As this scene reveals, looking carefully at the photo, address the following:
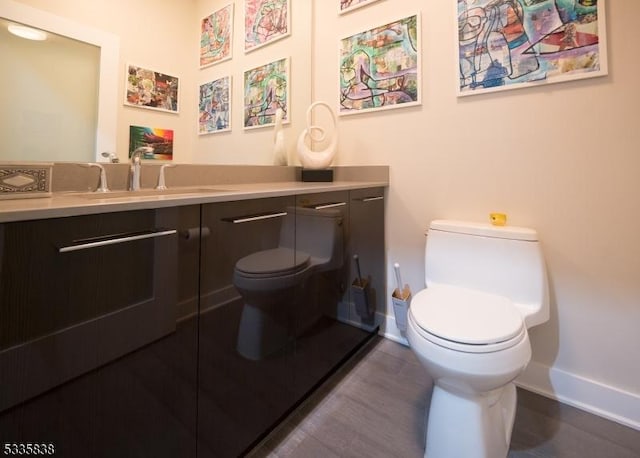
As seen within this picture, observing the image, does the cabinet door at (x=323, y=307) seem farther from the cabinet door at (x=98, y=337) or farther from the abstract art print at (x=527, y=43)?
the abstract art print at (x=527, y=43)

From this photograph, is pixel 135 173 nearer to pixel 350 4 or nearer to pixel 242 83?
pixel 242 83

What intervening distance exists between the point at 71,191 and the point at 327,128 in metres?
1.45

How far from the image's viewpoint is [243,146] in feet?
5.71

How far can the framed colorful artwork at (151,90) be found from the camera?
Answer: 123cm

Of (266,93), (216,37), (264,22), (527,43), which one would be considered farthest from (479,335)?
(264,22)

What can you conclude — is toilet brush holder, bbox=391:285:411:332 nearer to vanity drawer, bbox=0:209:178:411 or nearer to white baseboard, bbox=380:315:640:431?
white baseboard, bbox=380:315:640:431

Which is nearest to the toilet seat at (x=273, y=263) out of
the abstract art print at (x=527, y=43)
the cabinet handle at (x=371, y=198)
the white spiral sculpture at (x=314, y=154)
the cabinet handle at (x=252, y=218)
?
the cabinet handle at (x=252, y=218)

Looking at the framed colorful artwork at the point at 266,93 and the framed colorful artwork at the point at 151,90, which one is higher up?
the framed colorful artwork at the point at 266,93

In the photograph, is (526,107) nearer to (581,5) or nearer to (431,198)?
(581,5)

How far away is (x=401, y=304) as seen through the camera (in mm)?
1676

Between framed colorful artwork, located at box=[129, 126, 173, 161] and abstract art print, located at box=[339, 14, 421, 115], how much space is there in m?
1.07

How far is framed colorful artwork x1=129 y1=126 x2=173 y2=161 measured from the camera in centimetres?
123

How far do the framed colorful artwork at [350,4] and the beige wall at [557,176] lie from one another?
0.23 ft

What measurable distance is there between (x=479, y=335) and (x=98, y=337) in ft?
3.22
